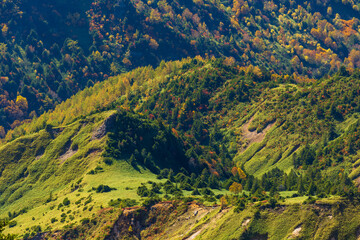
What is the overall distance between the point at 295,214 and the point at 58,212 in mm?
93220

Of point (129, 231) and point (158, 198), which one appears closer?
point (129, 231)

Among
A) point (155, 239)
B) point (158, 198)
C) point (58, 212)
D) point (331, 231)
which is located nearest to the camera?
point (331, 231)

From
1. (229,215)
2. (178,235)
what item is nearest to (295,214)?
(229,215)

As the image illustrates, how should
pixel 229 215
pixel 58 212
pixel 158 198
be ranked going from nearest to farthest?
pixel 229 215, pixel 158 198, pixel 58 212

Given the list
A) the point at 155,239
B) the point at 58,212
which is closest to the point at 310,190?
the point at 155,239

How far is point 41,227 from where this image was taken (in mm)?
176250

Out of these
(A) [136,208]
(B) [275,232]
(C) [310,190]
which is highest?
(A) [136,208]

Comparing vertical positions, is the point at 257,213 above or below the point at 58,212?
below

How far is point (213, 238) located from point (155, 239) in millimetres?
24849

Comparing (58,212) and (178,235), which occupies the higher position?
(58,212)

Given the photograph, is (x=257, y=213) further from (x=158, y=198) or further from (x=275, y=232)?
(x=158, y=198)

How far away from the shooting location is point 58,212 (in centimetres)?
18888

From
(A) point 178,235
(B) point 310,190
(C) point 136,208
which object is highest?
(C) point 136,208

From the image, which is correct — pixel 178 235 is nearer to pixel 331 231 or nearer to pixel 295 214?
pixel 295 214
